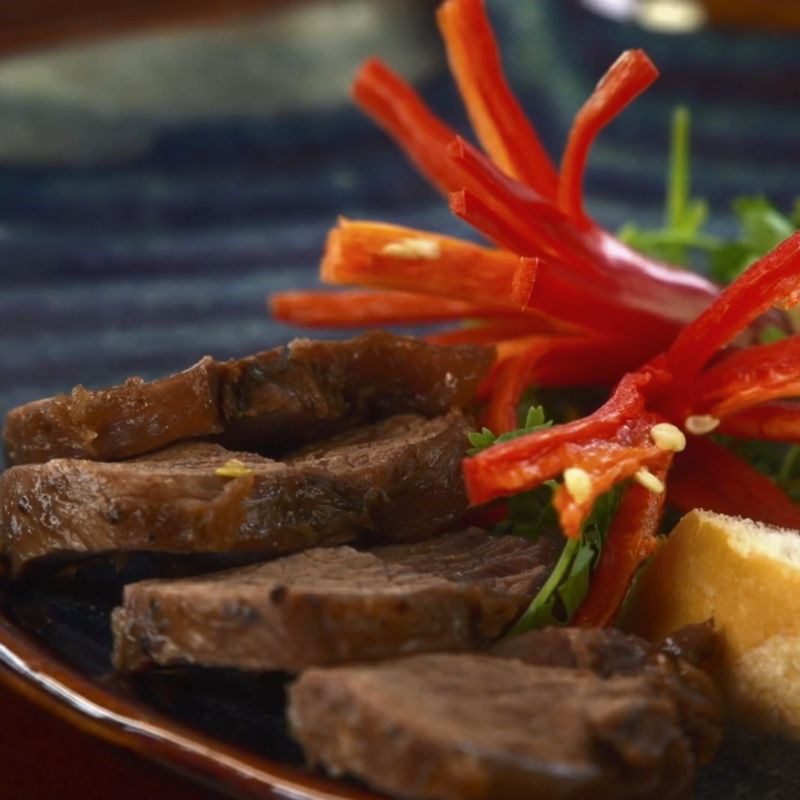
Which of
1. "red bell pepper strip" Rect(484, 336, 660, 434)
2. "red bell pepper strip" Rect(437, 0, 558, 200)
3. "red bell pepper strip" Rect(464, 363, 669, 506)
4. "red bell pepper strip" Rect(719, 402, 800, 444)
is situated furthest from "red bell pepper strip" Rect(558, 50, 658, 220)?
"red bell pepper strip" Rect(464, 363, 669, 506)

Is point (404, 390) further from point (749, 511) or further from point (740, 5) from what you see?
point (740, 5)

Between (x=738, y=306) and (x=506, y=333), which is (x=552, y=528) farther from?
(x=506, y=333)

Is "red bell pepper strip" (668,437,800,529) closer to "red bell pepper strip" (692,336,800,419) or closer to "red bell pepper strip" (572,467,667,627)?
"red bell pepper strip" (692,336,800,419)

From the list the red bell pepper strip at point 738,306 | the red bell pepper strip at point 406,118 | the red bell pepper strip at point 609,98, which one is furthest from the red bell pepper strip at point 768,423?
the red bell pepper strip at point 406,118

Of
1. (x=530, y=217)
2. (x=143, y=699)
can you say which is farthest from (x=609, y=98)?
(x=143, y=699)

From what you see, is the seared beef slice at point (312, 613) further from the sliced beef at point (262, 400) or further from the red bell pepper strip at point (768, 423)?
the red bell pepper strip at point (768, 423)
